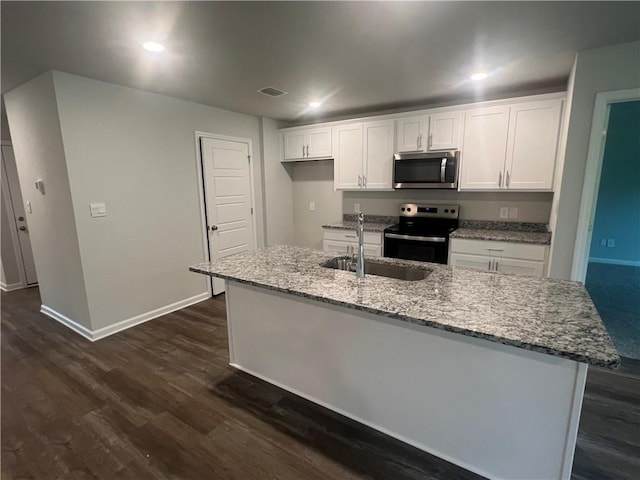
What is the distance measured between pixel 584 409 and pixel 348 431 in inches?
60.8

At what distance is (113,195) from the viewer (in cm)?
303

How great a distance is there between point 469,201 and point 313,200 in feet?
7.35

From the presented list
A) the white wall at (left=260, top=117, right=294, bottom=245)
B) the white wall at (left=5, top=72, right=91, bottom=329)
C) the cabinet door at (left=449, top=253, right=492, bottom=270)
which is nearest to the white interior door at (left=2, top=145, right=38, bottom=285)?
the white wall at (left=5, top=72, right=91, bottom=329)

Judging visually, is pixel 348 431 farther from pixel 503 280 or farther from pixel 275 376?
pixel 503 280

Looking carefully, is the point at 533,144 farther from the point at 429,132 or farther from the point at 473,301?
the point at 473,301

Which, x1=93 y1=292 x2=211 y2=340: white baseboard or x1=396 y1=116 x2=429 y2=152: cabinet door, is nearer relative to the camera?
x1=93 y1=292 x2=211 y2=340: white baseboard

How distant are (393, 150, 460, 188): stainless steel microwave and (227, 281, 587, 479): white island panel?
238 cm

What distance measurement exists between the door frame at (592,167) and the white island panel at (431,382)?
5.63ft

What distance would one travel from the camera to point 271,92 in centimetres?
327

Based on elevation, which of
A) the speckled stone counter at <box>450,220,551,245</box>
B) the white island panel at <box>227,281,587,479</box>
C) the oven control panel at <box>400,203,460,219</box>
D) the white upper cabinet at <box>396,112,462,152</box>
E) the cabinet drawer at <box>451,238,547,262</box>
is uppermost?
the white upper cabinet at <box>396,112,462,152</box>

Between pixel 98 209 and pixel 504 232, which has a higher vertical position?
pixel 98 209

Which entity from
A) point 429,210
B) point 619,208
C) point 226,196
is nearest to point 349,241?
point 429,210

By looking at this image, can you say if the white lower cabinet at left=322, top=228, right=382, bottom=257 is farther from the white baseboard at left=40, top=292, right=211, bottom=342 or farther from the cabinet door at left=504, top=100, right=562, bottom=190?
the white baseboard at left=40, top=292, right=211, bottom=342

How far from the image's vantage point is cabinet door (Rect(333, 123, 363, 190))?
13.4 ft
